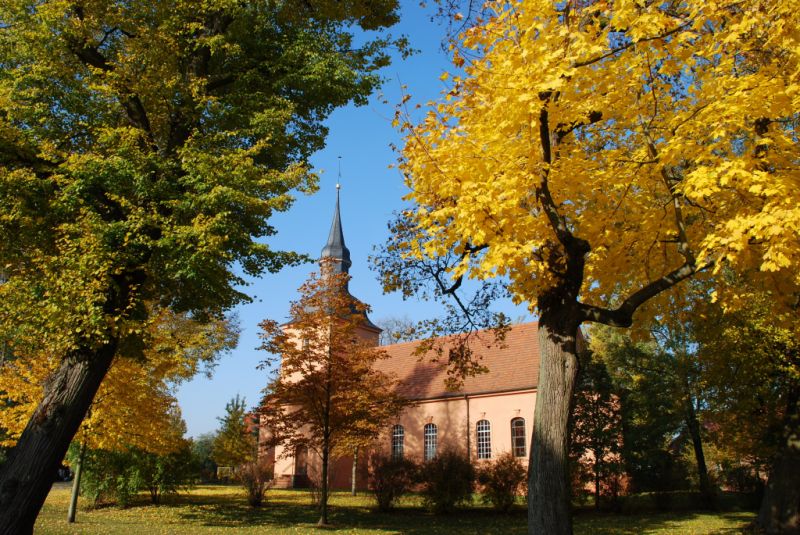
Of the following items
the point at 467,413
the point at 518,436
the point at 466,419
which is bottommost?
the point at 518,436

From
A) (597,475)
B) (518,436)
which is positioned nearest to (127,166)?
(597,475)

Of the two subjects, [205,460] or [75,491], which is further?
[205,460]

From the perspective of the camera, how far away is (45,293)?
27.1ft

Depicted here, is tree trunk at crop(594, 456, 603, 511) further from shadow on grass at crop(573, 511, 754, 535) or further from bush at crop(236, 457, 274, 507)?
bush at crop(236, 457, 274, 507)

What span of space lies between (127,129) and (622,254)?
8092 mm

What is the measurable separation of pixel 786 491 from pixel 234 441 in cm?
2912

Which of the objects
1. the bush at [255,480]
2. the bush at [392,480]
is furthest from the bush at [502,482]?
the bush at [255,480]

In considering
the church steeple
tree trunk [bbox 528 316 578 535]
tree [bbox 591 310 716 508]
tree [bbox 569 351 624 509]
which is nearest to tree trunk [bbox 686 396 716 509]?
tree [bbox 591 310 716 508]

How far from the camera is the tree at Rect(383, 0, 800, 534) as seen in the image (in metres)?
5.96

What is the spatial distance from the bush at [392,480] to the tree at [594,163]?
1311 centimetres

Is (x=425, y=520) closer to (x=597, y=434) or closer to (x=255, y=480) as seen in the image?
(x=597, y=434)

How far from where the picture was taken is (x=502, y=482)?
18.9 m

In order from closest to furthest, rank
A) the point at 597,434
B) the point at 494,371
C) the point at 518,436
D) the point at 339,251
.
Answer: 1. the point at 597,434
2. the point at 518,436
3. the point at 494,371
4. the point at 339,251

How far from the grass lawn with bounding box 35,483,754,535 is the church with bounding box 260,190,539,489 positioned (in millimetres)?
6019
